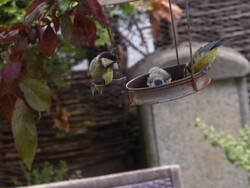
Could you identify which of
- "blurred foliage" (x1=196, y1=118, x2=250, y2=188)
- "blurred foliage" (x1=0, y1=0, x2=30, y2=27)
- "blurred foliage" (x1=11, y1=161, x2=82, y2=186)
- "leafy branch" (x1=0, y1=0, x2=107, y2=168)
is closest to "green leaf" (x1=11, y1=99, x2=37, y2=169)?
"leafy branch" (x1=0, y1=0, x2=107, y2=168)

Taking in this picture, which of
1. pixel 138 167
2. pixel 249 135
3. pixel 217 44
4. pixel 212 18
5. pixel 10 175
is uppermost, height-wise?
pixel 217 44

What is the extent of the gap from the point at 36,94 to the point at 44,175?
2.20 m

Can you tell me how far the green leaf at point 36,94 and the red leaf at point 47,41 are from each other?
7 centimetres

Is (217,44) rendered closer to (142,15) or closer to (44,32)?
(44,32)

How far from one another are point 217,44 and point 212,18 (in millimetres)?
2244

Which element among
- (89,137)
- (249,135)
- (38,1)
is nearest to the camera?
(38,1)

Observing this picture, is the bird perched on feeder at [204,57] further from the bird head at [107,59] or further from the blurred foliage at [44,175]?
the blurred foliage at [44,175]

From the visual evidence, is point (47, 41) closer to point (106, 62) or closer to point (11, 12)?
point (106, 62)

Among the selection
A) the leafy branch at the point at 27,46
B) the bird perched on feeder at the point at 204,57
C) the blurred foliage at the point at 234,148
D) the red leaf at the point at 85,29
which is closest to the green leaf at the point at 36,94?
the leafy branch at the point at 27,46

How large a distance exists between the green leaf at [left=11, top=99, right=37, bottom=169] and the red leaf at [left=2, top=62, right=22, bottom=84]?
64mm

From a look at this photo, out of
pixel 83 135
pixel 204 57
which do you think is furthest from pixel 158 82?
pixel 83 135

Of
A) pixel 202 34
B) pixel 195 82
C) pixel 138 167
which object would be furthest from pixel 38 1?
pixel 138 167

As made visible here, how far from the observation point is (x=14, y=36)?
3.38 feet

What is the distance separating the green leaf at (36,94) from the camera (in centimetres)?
105
